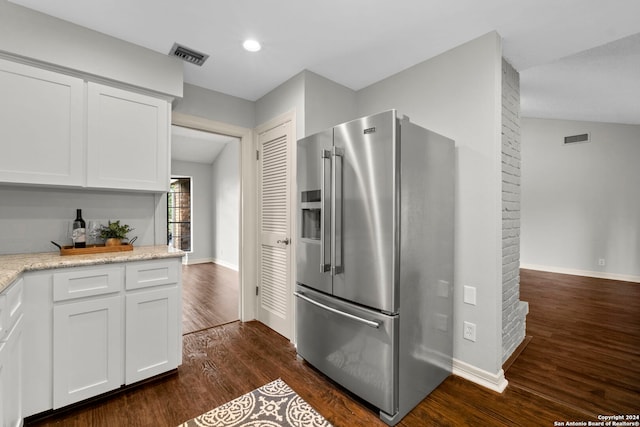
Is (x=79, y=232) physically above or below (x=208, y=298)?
above

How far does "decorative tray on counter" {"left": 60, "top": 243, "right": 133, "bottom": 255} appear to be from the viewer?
6.66 feet

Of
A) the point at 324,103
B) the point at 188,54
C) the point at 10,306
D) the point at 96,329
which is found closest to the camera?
the point at 10,306

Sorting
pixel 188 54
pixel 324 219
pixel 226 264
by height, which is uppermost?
pixel 188 54

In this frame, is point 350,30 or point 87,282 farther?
point 350,30

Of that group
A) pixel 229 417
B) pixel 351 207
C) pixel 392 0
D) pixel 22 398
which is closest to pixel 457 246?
pixel 351 207

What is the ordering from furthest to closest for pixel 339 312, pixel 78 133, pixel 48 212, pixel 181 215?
pixel 181 215 → pixel 48 212 → pixel 78 133 → pixel 339 312

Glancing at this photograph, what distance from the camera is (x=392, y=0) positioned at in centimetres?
181

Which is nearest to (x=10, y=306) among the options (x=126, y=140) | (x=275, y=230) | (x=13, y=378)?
(x=13, y=378)

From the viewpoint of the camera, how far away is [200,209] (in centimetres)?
707

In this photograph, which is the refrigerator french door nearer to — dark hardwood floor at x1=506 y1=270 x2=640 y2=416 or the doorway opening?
dark hardwood floor at x1=506 y1=270 x2=640 y2=416

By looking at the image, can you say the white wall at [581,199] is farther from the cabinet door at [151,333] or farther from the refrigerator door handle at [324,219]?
the cabinet door at [151,333]

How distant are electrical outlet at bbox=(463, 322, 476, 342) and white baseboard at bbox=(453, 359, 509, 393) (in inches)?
8.0

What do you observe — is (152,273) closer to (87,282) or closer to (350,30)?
(87,282)

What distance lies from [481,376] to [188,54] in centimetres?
343
